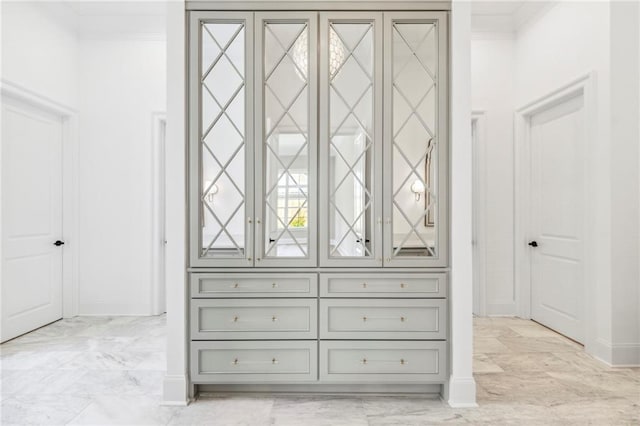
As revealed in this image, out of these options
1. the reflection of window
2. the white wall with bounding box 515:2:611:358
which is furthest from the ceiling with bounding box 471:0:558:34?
the reflection of window

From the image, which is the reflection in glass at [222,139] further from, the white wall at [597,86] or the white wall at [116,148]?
the white wall at [597,86]

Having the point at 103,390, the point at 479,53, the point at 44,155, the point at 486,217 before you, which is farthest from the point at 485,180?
the point at 44,155

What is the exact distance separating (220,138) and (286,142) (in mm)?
394

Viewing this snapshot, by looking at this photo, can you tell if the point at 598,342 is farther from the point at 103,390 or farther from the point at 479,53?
the point at 103,390

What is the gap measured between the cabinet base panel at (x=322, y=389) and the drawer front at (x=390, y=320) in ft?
1.12

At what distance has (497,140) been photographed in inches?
168

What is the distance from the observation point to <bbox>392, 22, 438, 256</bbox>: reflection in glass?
2.35 m

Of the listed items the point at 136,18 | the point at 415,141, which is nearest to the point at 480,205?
the point at 415,141

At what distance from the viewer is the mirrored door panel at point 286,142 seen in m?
2.36

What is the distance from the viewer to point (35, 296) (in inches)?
150

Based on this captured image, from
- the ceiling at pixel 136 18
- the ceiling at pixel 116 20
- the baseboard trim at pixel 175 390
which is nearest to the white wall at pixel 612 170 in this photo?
the ceiling at pixel 136 18

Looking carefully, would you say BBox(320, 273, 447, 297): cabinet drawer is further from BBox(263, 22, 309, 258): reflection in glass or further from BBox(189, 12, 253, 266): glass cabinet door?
BBox(189, 12, 253, 266): glass cabinet door

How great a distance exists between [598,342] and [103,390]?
352cm

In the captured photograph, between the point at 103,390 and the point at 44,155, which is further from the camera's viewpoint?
the point at 44,155
